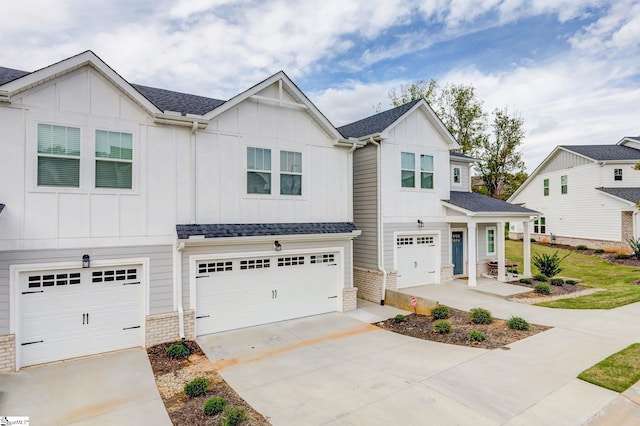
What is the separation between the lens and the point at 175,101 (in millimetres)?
Result: 10609

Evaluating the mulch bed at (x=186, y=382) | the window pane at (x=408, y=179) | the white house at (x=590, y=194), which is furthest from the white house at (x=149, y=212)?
the white house at (x=590, y=194)

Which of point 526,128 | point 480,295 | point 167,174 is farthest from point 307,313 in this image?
point 526,128

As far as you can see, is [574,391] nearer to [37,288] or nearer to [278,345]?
[278,345]

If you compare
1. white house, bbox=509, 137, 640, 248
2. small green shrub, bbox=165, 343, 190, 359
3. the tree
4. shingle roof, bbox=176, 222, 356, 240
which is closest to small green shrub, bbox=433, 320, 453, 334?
shingle roof, bbox=176, 222, 356, 240

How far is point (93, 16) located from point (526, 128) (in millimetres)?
35060

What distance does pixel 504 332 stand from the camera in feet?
29.3

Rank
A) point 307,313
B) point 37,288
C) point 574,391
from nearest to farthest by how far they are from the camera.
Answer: point 574,391 → point 37,288 → point 307,313

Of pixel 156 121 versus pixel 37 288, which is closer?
pixel 37 288

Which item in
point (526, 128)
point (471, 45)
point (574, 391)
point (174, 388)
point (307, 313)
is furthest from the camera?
point (526, 128)

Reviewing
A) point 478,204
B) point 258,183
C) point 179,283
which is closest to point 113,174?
point 179,283

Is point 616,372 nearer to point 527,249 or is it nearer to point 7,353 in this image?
point 527,249

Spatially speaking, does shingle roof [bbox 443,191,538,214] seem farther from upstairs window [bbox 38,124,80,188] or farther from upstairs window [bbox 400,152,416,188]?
upstairs window [bbox 38,124,80,188]

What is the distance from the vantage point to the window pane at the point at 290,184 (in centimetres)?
1057
